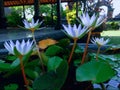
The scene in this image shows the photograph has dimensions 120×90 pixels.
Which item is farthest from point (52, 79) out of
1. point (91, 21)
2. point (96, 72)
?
point (91, 21)

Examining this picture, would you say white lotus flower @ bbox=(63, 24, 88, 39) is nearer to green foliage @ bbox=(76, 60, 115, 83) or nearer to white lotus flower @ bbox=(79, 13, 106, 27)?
white lotus flower @ bbox=(79, 13, 106, 27)

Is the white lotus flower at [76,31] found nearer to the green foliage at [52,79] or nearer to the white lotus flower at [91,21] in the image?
the white lotus flower at [91,21]

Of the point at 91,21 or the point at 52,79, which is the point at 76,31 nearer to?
the point at 91,21

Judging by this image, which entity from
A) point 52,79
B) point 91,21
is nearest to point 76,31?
point 91,21

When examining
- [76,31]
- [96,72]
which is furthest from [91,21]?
[96,72]

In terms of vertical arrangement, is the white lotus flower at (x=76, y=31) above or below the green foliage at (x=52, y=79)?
above

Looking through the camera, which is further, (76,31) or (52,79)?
(76,31)

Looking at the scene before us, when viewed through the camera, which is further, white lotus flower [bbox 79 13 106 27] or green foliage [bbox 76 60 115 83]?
A: white lotus flower [bbox 79 13 106 27]

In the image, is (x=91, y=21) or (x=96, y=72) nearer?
(x=96, y=72)

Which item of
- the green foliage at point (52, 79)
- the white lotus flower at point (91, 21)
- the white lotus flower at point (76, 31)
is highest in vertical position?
the white lotus flower at point (91, 21)

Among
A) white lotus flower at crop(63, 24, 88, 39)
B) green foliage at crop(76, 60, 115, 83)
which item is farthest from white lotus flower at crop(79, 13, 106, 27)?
green foliage at crop(76, 60, 115, 83)

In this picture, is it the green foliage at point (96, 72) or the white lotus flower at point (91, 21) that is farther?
the white lotus flower at point (91, 21)

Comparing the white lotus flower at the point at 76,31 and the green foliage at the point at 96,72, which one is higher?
the white lotus flower at the point at 76,31

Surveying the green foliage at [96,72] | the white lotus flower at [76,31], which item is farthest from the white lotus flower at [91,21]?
the green foliage at [96,72]
